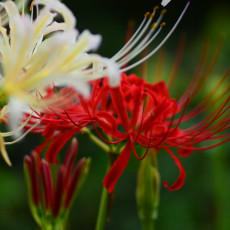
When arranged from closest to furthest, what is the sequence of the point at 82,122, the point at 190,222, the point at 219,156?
the point at 82,122
the point at 219,156
the point at 190,222

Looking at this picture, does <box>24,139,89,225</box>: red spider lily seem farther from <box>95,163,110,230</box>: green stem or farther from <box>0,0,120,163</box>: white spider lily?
<box>0,0,120,163</box>: white spider lily

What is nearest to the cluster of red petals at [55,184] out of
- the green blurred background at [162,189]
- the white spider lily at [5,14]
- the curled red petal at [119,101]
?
the curled red petal at [119,101]

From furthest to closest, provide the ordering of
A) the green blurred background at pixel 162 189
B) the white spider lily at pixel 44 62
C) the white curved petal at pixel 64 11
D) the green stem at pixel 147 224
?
the green blurred background at pixel 162 189 → the green stem at pixel 147 224 → the white curved petal at pixel 64 11 → the white spider lily at pixel 44 62

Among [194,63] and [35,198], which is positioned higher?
[194,63]

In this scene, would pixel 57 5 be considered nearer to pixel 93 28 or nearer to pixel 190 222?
pixel 190 222

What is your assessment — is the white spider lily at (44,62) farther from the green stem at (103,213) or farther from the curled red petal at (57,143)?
the green stem at (103,213)

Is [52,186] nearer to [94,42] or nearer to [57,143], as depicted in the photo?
[57,143]

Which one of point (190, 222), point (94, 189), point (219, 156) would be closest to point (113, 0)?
→ point (94, 189)

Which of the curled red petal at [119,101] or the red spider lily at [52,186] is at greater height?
the curled red petal at [119,101]
